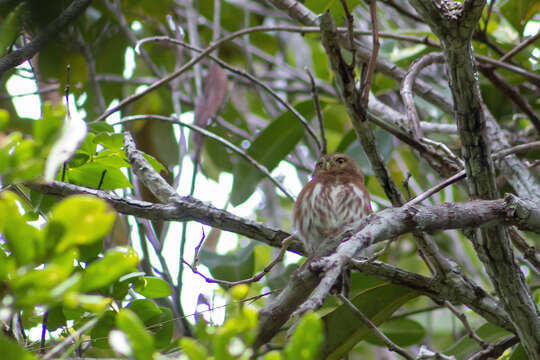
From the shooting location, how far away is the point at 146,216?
197 centimetres

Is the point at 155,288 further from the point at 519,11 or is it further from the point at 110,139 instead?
the point at 519,11

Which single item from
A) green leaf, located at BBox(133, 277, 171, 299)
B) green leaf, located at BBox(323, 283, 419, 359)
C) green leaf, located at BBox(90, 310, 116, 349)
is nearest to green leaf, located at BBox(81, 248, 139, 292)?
green leaf, located at BBox(90, 310, 116, 349)

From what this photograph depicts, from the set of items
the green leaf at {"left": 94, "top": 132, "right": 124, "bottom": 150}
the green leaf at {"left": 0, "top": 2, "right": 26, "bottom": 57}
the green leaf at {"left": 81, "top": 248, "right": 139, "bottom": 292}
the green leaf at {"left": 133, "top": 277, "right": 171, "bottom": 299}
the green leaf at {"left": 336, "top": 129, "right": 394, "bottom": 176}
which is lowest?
the green leaf at {"left": 133, "top": 277, "right": 171, "bottom": 299}

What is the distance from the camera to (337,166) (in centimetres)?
366

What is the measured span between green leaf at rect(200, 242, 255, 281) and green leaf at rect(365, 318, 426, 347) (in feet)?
2.85

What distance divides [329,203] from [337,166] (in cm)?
48

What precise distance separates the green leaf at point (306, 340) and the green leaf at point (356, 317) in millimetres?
1675

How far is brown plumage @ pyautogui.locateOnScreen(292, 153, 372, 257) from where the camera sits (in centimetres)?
311

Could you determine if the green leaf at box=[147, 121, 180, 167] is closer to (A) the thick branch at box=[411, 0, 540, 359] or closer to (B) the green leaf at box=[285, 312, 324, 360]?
(A) the thick branch at box=[411, 0, 540, 359]

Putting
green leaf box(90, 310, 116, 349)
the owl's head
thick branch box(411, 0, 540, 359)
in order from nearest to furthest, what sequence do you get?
thick branch box(411, 0, 540, 359)
green leaf box(90, 310, 116, 349)
the owl's head

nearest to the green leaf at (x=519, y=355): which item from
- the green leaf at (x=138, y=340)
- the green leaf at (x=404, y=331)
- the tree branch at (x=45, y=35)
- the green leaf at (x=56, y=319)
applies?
the green leaf at (x=404, y=331)

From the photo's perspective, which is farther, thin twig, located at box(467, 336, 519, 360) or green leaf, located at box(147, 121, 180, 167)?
green leaf, located at box(147, 121, 180, 167)

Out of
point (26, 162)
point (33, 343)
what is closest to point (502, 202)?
point (26, 162)

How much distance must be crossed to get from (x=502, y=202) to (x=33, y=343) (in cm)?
166
